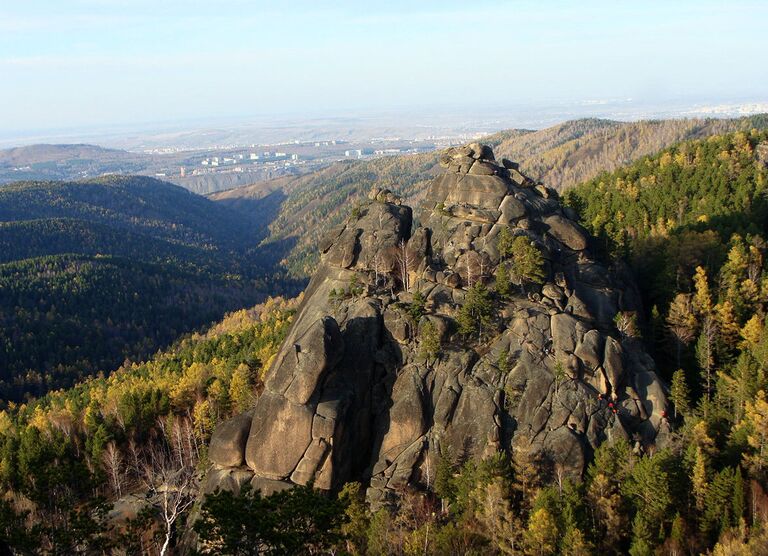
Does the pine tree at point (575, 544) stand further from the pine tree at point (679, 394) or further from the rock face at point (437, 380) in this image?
the pine tree at point (679, 394)

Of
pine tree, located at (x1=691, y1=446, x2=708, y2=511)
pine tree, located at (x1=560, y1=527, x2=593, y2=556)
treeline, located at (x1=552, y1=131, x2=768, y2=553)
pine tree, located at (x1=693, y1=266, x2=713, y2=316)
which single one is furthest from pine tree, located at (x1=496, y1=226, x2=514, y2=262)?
pine tree, located at (x1=560, y1=527, x2=593, y2=556)

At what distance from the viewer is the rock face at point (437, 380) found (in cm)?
4072

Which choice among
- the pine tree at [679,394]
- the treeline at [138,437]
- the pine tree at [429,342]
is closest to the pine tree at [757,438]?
→ the pine tree at [679,394]

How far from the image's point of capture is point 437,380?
145 feet

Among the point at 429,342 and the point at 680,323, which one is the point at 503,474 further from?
the point at 680,323

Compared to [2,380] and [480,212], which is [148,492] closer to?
[480,212]

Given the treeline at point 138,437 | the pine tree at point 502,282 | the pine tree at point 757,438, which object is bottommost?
the treeline at point 138,437

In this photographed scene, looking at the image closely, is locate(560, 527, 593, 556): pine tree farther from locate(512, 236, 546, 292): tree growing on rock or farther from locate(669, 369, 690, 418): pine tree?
locate(512, 236, 546, 292): tree growing on rock

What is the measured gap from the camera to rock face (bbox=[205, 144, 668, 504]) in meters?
40.7

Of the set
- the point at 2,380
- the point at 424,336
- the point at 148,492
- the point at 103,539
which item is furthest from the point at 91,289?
the point at 103,539

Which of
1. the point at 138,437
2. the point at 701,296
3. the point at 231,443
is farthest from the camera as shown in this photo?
the point at 138,437

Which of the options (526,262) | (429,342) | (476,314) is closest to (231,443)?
(429,342)

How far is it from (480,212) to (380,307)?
1384 cm

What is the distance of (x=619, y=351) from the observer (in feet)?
143
